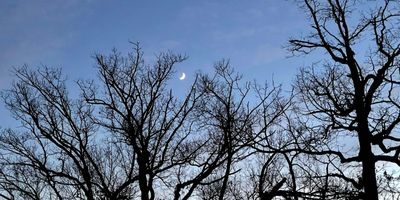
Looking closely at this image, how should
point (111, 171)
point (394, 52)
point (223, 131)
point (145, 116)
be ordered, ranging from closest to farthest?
point (394, 52) < point (223, 131) < point (145, 116) < point (111, 171)

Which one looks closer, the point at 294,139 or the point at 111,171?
the point at 294,139

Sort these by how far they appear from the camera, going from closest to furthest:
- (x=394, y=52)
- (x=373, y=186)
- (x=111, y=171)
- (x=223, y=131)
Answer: (x=373, y=186), (x=394, y=52), (x=223, y=131), (x=111, y=171)

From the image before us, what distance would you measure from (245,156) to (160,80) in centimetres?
539

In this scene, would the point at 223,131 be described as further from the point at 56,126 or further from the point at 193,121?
the point at 56,126

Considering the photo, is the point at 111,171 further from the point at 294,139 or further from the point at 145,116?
the point at 294,139

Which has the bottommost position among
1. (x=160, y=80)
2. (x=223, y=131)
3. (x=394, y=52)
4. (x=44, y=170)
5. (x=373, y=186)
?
(x=373, y=186)

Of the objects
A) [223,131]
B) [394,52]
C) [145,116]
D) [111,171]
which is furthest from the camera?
[111,171]

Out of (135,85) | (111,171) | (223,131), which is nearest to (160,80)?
(135,85)

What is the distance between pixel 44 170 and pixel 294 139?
428 inches

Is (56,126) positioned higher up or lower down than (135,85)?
lower down

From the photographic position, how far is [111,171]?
24266 millimetres

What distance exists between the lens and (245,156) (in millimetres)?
→ 19188

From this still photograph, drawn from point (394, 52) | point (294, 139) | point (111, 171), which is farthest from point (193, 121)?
point (394, 52)

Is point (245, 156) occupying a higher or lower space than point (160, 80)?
lower
